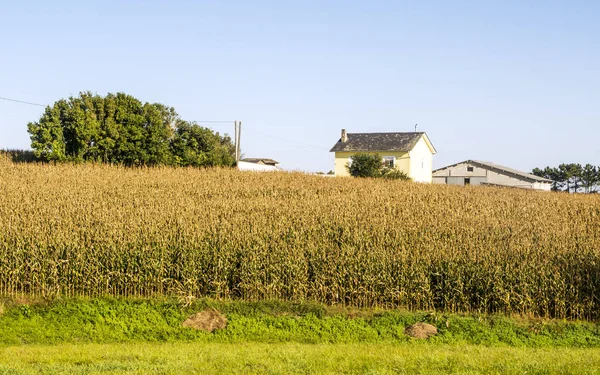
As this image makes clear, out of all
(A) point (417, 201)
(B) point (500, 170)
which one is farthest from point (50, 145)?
(B) point (500, 170)

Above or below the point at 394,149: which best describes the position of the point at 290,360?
below

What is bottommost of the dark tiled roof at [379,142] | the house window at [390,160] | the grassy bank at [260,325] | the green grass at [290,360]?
the grassy bank at [260,325]

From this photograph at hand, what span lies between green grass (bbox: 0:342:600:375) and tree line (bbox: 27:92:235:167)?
30.9 m

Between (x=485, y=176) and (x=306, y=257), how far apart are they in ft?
196

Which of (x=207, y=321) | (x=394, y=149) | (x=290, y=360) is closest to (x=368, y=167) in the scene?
(x=394, y=149)

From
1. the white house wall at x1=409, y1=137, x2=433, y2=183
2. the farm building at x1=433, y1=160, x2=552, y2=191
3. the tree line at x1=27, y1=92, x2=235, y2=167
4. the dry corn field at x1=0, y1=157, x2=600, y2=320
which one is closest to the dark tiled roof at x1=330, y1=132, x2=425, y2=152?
the white house wall at x1=409, y1=137, x2=433, y2=183

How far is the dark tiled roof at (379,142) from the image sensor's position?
6675 centimetres

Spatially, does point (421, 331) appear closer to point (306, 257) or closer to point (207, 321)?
point (306, 257)

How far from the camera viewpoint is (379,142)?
68.4 metres

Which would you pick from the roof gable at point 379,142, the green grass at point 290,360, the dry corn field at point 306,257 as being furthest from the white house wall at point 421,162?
the green grass at point 290,360

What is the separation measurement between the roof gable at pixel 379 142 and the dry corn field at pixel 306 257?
1735 inches

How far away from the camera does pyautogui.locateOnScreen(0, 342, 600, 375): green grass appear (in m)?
10.3

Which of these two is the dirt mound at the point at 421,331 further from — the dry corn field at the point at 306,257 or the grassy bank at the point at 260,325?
the dry corn field at the point at 306,257

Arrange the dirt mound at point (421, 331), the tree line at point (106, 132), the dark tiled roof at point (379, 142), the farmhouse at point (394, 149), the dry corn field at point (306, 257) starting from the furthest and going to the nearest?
the dark tiled roof at point (379, 142) < the farmhouse at point (394, 149) < the tree line at point (106, 132) < the dry corn field at point (306, 257) < the dirt mound at point (421, 331)
